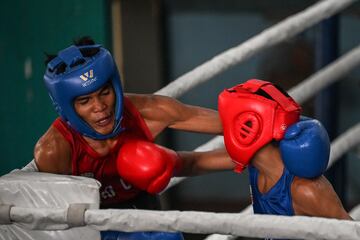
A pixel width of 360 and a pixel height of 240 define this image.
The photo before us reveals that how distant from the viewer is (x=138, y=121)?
6.26 feet

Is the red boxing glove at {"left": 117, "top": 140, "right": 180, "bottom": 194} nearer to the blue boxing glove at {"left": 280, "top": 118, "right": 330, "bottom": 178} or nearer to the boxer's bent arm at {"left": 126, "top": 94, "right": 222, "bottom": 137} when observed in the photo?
the boxer's bent arm at {"left": 126, "top": 94, "right": 222, "bottom": 137}

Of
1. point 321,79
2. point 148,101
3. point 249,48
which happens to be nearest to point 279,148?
point 148,101

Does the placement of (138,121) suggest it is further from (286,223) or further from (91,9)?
(91,9)

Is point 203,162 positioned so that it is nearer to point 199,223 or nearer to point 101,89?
point 101,89

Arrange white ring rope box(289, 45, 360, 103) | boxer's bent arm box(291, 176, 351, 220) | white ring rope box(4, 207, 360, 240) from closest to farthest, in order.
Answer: white ring rope box(4, 207, 360, 240), boxer's bent arm box(291, 176, 351, 220), white ring rope box(289, 45, 360, 103)

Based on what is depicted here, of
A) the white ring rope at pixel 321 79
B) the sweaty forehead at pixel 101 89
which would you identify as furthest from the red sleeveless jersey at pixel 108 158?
the white ring rope at pixel 321 79

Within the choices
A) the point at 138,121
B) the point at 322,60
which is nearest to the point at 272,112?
the point at 138,121

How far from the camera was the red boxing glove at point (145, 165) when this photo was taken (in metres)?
1.76

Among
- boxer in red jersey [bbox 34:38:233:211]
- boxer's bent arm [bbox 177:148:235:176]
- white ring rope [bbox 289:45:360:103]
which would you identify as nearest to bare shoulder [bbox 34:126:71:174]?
boxer in red jersey [bbox 34:38:233:211]

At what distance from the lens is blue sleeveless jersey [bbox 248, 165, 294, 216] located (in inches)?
65.7

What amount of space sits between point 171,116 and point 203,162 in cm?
12

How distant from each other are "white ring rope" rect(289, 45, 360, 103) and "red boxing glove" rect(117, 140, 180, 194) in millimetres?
584

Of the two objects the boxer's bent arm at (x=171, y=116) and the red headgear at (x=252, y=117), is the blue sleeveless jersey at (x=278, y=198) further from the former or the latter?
the boxer's bent arm at (x=171, y=116)

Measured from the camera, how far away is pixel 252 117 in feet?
5.48
